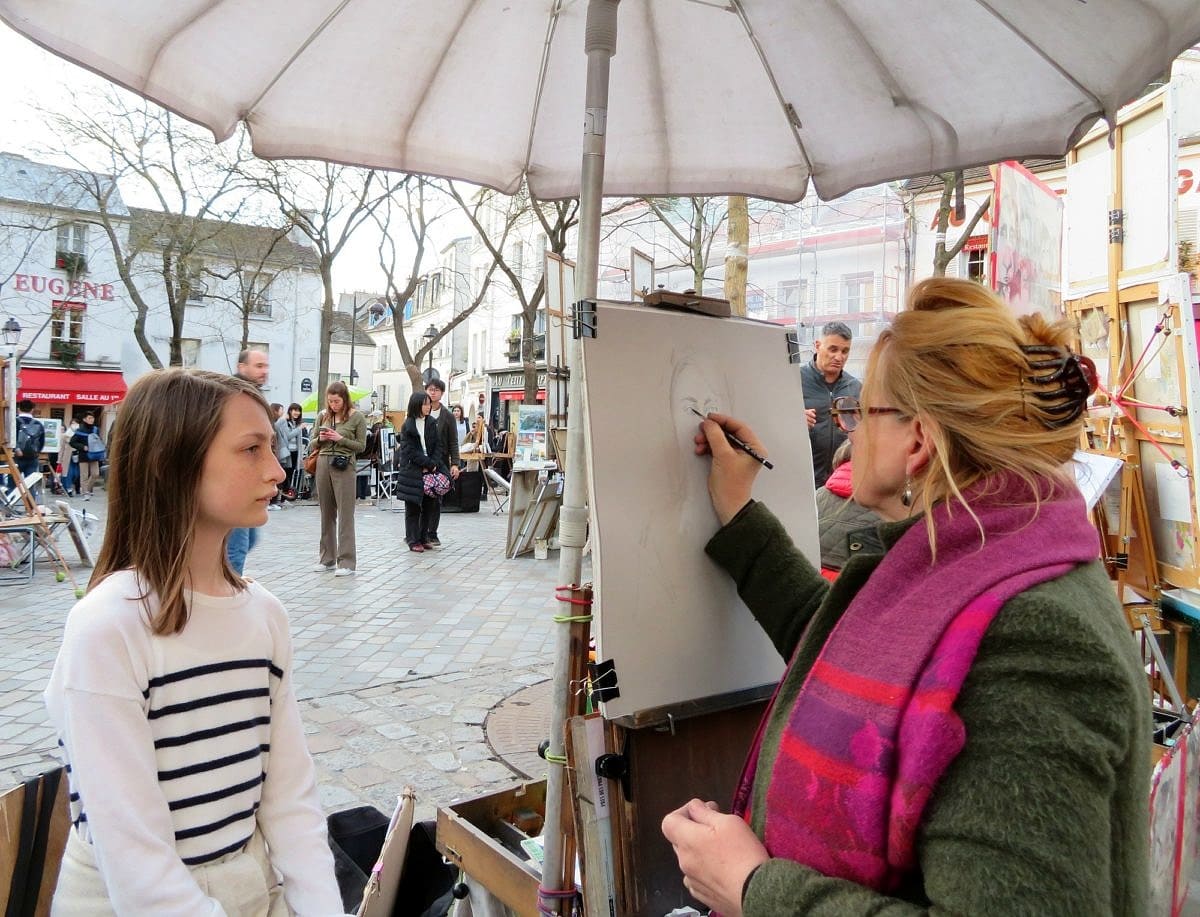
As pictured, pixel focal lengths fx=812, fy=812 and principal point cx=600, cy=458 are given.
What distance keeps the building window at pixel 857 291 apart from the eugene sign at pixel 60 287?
91.7 feet

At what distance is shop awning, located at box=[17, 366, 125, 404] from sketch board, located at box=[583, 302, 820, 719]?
35250mm

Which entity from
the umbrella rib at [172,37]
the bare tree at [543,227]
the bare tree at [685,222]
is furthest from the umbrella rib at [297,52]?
the bare tree at [543,227]

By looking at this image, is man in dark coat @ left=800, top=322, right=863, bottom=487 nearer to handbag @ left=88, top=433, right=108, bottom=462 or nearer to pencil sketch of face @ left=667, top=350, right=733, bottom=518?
pencil sketch of face @ left=667, top=350, right=733, bottom=518

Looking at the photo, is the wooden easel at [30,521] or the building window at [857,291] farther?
the building window at [857,291]

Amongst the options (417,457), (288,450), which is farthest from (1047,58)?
(288,450)

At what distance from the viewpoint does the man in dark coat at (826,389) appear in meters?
5.05

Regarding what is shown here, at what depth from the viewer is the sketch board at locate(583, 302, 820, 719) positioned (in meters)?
1.76

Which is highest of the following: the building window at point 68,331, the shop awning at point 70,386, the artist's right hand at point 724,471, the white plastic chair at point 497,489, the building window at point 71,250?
the building window at point 71,250

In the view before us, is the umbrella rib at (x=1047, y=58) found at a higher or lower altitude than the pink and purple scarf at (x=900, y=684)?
higher

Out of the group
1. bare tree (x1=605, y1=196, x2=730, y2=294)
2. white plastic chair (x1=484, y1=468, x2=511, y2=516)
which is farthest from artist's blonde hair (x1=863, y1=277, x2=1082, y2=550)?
white plastic chair (x1=484, y1=468, x2=511, y2=516)

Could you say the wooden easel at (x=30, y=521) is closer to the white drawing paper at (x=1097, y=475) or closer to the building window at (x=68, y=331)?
the white drawing paper at (x=1097, y=475)

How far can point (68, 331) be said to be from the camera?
106 ft

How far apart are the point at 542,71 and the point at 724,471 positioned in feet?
4.46

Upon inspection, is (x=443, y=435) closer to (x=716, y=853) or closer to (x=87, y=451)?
(x=716, y=853)
